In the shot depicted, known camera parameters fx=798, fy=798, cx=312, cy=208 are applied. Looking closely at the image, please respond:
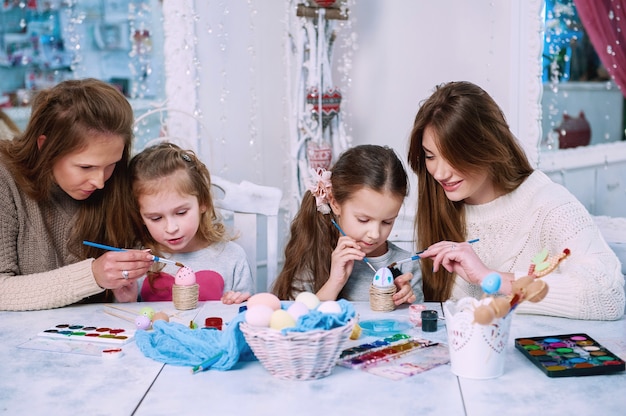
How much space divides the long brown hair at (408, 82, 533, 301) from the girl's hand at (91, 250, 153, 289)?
759 millimetres

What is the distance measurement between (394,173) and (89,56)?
211 centimetres

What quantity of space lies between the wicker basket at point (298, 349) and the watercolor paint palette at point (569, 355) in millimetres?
345

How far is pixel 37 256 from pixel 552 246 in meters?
1.33

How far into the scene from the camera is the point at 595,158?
124 inches

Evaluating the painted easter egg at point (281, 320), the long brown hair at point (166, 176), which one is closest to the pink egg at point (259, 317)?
the painted easter egg at point (281, 320)

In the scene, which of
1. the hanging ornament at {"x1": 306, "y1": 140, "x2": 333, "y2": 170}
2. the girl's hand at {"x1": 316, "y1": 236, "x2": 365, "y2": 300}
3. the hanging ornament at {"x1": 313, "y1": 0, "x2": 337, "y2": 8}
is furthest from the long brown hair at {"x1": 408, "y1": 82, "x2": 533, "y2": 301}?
the hanging ornament at {"x1": 313, "y1": 0, "x2": 337, "y2": 8}

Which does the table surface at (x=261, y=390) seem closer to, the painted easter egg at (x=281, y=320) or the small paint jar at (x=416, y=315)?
the painted easter egg at (x=281, y=320)

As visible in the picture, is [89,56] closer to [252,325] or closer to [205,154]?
[205,154]

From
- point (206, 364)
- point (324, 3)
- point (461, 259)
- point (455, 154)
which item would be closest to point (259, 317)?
point (206, 364)

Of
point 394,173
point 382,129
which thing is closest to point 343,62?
point 382,129

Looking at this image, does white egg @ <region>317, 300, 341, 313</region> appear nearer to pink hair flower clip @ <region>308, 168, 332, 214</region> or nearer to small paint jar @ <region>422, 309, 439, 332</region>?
small paint jar @ <region>422, 309, 439, 332</region>

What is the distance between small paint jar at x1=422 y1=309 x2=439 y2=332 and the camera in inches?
64.7

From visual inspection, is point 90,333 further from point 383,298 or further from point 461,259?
point 461,259

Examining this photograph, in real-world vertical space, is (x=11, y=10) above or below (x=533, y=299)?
above
